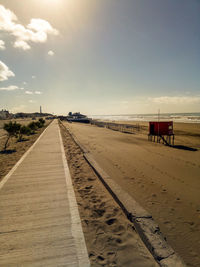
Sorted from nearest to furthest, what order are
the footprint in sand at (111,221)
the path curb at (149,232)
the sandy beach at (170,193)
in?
the path curb at (149,232) < the sandy beach at (170,193) < the footprint in sand at (111,221)

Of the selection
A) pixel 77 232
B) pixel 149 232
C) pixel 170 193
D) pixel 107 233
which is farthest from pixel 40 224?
pixel 170 193

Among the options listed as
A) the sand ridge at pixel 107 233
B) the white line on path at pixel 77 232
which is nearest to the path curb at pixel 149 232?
the sand ridge at pixel 107 233

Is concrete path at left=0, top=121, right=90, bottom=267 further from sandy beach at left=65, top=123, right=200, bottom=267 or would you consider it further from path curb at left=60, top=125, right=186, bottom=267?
sandy beach at left=65, top=123, right=200, bottom=267

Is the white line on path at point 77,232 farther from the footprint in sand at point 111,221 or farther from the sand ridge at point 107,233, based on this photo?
the footprint in sand at point 111,221

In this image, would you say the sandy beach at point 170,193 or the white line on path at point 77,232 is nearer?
the white line on path at point 77,232

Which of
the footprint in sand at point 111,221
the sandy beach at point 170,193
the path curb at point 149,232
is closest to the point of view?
the path curb at point 149,232

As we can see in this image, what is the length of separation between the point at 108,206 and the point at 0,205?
244cm

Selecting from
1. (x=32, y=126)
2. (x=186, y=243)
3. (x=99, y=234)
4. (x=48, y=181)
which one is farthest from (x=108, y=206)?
(x=32, y=126)

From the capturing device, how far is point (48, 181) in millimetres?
4586

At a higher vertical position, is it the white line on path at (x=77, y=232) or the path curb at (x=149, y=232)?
the path curb at (x=149, y=232)

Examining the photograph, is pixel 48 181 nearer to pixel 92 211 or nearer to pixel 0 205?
pixel 0 205

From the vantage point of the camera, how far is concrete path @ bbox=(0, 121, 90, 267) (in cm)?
203

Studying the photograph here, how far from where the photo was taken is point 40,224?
2.67m

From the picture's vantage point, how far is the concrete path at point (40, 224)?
2.03m
